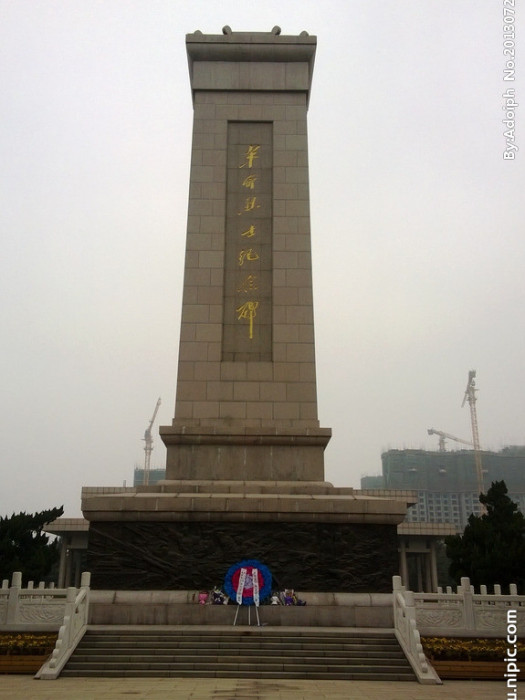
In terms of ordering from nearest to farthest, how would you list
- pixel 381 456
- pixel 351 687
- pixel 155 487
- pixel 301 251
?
pixel 351 687 → pixel 155 487 → pixel 301 251 → pixel 381 456

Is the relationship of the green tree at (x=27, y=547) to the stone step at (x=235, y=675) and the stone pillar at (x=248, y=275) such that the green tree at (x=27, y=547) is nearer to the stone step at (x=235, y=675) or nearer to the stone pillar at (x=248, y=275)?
the stone pillar at (x=248, y=275)

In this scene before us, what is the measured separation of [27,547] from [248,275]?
805cm

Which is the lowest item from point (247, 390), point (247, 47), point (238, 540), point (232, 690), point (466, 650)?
point (232, 690)

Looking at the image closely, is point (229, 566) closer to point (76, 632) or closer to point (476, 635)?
point (76, 632)

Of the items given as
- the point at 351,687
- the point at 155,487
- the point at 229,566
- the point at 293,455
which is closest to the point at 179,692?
the point at 351,687

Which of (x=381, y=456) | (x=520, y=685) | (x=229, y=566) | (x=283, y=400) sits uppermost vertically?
(x=381, y=456)

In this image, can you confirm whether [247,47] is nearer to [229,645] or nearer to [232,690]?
[229,645]

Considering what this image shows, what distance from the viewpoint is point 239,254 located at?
44.1 feet

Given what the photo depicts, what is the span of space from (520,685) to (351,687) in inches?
79.6

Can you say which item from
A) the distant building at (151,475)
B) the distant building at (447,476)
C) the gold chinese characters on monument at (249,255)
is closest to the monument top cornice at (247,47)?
the gold chinese characters on monument at (249,255)

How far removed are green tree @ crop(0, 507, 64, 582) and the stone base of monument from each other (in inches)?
210

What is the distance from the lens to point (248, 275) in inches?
525

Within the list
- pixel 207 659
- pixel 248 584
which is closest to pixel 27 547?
pixel 248 584

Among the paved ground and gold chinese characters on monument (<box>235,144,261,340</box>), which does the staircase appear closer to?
the paved ground
